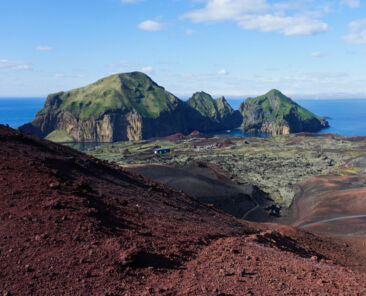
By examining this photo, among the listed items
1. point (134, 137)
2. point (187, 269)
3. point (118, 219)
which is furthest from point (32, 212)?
point (134, 137)

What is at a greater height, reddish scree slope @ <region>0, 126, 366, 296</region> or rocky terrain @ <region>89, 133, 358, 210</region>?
reddish scree slope @ <region>0, 126, 366, 296</region>

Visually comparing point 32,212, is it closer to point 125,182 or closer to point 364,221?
point 125,182

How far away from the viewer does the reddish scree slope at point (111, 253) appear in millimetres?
10336

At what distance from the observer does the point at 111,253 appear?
1174 cm

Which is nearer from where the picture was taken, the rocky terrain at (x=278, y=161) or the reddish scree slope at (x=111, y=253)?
the reddish scree slope at (x=111, y=253)

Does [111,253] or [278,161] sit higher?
[111,253]

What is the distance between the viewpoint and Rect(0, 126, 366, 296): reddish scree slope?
407 inches

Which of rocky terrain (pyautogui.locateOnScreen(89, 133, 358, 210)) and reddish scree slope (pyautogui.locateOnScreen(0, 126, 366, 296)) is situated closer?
reddish scree slope (pyautogui.locateOnScreen(0, 126, 366, 296))

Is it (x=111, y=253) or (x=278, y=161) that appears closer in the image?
(x=111, y=253)

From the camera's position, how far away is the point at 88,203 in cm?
1570

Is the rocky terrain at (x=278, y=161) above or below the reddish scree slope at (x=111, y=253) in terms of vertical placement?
below

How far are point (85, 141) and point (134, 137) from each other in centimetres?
3043

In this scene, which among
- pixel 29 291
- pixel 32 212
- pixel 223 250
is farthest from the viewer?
pixel 223 250

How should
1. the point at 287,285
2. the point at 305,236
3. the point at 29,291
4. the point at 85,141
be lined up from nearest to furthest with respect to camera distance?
the point at 29,291, the point at 287,285, the point at 305,236, the point at 85,141
